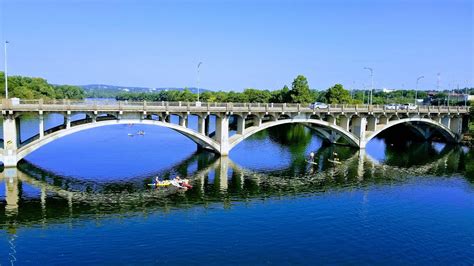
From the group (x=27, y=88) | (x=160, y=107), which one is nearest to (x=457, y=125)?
(x=160, y=107)

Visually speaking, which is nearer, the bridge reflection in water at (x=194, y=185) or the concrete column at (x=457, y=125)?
the bridge reflection in water at (x=194, y=185)

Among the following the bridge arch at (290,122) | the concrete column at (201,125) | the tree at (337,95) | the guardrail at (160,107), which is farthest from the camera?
the tree at (337,95)

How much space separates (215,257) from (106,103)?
2942cm

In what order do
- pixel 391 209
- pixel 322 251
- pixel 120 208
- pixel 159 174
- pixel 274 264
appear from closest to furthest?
1. pixel 274 264
2. pixel 322 251
3. pixel 120 208
4. pixel 391 209
5. pixel 159 174

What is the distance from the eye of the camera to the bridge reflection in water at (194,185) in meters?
34.8

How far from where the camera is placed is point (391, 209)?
37938 millimetres

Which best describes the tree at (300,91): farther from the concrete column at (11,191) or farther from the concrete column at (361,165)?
the concrete column at (11,191)

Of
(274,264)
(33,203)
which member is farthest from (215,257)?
(33,203)

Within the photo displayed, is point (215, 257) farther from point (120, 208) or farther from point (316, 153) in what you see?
point (316, 153)

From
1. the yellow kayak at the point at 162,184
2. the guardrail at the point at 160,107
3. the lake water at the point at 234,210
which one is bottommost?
the lake water at the point at 234,210

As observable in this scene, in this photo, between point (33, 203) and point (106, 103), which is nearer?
point (33, 203)

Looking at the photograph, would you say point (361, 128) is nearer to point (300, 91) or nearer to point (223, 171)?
point (223, 171)

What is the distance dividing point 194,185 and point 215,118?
2187 cm

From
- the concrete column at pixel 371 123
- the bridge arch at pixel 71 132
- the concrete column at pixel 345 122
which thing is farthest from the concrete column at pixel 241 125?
the concrete column at pixel 371 123
